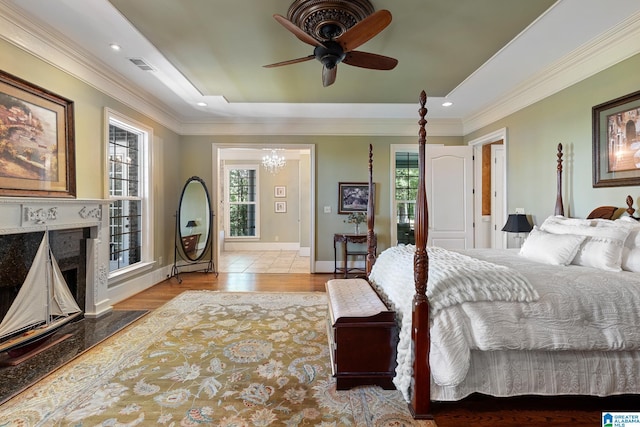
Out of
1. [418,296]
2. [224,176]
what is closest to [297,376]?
[418,296]

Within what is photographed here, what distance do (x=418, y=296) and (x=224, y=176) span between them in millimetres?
7417

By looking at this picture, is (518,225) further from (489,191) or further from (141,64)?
(141,64)

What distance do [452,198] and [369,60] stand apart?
3.03m

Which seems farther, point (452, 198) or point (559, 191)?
point (452, 198)

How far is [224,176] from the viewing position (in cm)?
820

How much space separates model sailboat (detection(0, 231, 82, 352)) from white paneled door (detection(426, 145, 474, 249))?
4.72 m

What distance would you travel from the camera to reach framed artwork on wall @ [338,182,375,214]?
212 inches

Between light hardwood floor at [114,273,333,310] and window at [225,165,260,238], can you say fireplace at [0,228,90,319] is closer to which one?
light hardwood floor at [114,273,333,310]

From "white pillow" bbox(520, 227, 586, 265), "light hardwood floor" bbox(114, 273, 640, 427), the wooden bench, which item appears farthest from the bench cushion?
"white pillow" bbox(520, 227, 586, 265)

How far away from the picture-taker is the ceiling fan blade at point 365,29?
6.41 ft

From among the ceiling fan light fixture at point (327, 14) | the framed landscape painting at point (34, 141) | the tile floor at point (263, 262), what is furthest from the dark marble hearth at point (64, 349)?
the ceiling fan light fixture at point (327, 14)

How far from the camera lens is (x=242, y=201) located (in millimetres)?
8227

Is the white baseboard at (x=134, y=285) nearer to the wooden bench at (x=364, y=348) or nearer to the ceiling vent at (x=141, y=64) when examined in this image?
the ceiling vent at (x=141, y=64)

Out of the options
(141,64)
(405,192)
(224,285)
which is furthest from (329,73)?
(405,192)
